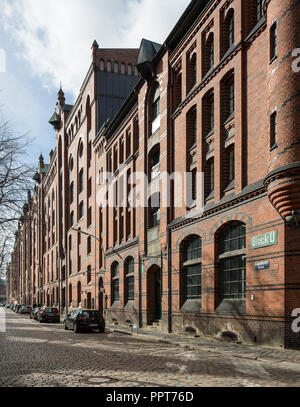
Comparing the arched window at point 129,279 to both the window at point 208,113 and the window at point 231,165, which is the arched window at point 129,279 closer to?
the window at point 208,113

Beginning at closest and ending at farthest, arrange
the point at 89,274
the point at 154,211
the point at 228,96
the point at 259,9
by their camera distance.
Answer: the point at 259,9
the point at 228,96
the point at 154,211
the point at 89,274

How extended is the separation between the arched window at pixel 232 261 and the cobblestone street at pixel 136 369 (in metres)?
3.37

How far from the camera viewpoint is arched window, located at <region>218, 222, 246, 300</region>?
18.0 metres

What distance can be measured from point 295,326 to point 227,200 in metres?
5.95

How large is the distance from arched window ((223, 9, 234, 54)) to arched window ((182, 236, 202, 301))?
8.90 metres

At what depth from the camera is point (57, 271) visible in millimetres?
63344

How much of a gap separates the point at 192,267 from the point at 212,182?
172 inches


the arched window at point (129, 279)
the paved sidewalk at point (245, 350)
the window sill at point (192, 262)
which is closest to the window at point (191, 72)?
the window sill at point (192, 262)

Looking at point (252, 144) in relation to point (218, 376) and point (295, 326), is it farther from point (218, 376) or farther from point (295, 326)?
point (218, 376)

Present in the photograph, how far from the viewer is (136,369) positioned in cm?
1112

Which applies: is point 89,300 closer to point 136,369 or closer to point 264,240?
point 264,240

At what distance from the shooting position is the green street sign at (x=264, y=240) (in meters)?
15.5

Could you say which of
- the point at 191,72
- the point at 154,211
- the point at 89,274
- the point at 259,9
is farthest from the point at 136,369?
the point at 89,274
